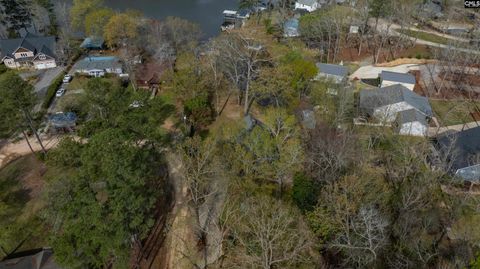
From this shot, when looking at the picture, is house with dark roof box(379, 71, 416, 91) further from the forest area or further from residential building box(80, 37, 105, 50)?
residential building box(80, 37, 105, 50)

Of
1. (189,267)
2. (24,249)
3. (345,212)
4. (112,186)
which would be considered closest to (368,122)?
(345,212)

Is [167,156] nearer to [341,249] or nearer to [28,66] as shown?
[341,249]

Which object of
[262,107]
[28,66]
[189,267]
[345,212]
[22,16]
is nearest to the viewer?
[345,212]

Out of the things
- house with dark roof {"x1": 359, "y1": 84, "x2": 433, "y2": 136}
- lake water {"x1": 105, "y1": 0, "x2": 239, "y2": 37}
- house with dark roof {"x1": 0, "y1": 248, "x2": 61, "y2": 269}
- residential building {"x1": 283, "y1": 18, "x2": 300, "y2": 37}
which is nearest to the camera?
house with dark roof {"x1": 0, "y1": 248, "x2": 61, "y2": 269}

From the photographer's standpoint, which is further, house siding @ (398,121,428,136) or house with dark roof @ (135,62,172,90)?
house with dark roof @ (135,62,172,90)

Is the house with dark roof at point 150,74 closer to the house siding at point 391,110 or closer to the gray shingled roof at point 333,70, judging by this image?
the gray shingled roof at point 333,70

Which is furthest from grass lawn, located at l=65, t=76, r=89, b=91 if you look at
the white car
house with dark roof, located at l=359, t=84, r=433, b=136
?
house with dark roof, located at l=359, t=84, r=433, b=136
